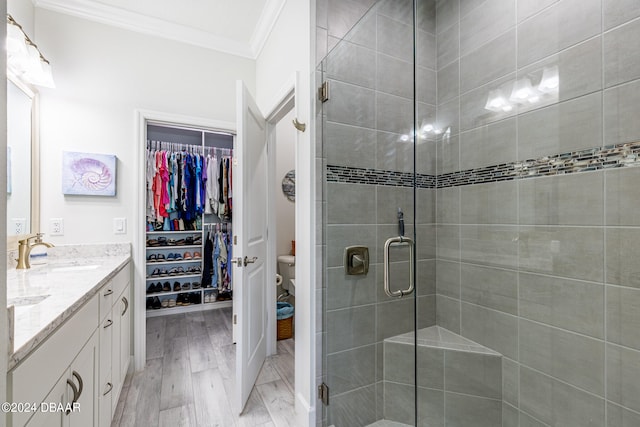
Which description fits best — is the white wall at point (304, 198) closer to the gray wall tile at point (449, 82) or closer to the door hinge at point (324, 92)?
the door hinge at point (324, 92)

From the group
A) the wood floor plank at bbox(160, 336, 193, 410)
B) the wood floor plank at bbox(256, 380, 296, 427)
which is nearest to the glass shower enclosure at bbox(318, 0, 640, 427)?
the wood floor plank at bbox(256, 380, 296, 427)

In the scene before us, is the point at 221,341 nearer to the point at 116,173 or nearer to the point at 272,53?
the point at 116,173

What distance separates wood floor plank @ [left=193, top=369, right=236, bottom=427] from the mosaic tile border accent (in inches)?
62.1

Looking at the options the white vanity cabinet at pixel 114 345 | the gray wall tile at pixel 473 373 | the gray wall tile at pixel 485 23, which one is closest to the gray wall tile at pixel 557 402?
the gray wall tile at pixel 473 373

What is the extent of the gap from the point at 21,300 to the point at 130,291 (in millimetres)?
1129

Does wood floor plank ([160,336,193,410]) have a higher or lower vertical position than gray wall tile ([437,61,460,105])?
lower

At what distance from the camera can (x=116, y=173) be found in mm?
2199

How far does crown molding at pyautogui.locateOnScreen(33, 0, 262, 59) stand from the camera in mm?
2061

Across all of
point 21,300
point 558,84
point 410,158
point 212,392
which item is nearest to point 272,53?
point 410,158

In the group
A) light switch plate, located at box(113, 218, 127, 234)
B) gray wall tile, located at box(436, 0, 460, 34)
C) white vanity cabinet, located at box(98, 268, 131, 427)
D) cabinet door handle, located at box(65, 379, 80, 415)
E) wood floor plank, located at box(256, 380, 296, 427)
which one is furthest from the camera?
light switch plate, located at box(113, 218, 127, 234)

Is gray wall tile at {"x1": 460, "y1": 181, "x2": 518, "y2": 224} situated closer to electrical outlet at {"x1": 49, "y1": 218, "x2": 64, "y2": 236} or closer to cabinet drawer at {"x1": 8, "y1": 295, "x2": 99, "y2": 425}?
cabinet drawer at {"x1": 8, "y1": 295, "x2": 99, "y2": 425}

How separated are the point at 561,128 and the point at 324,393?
185 centimetres

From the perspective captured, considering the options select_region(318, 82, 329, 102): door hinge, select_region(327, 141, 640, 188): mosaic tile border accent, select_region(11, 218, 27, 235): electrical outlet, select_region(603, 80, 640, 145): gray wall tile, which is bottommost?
select_region(11, 218, 27, 235): electrical outlet

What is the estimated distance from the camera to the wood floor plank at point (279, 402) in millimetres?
1675
